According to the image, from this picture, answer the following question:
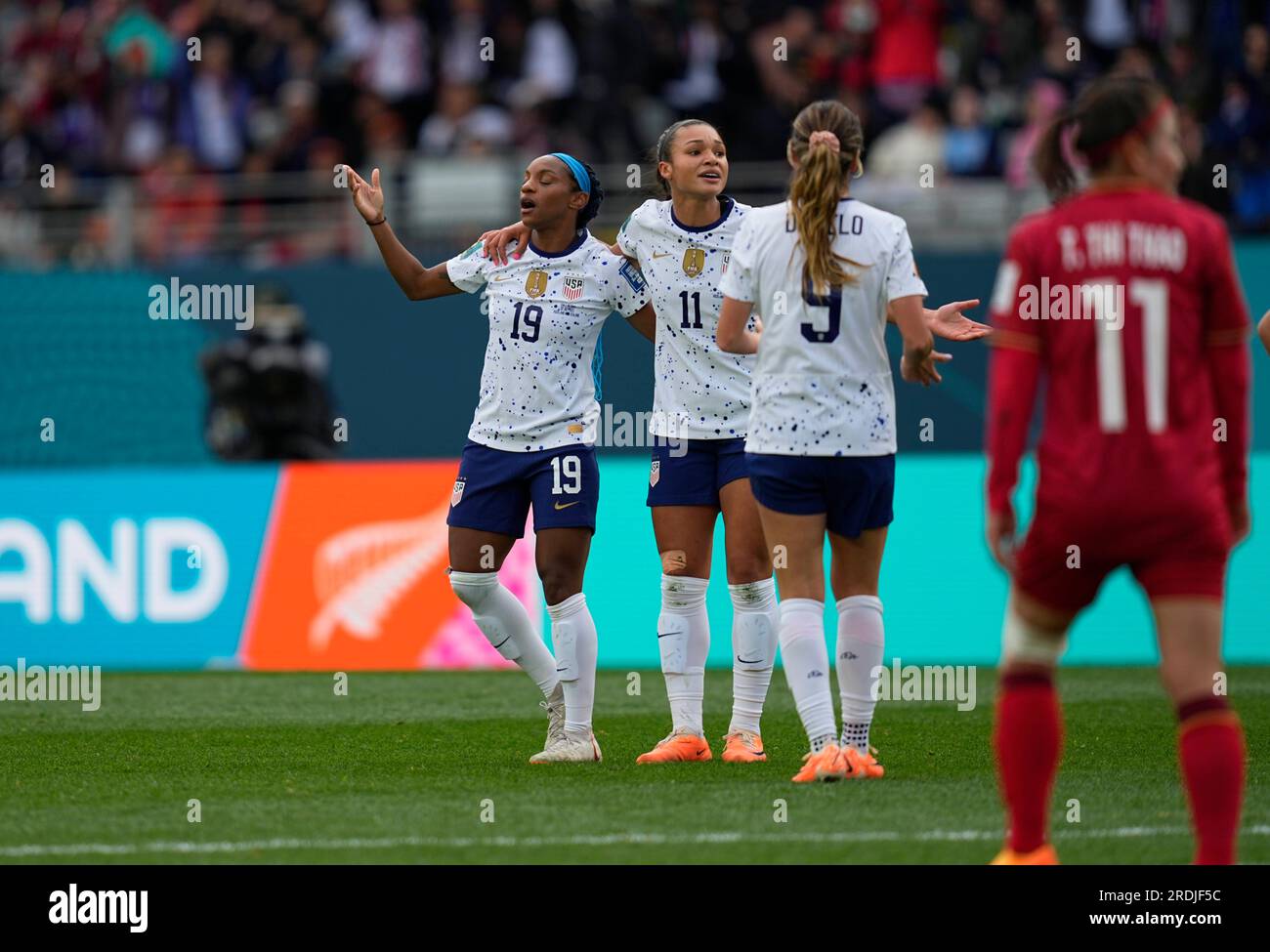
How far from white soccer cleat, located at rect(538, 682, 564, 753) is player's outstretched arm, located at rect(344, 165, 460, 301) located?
1.67 metres

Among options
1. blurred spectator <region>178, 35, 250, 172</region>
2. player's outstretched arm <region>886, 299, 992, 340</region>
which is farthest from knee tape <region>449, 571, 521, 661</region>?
blurred spectator <region>178, 35, 250, 172</region>

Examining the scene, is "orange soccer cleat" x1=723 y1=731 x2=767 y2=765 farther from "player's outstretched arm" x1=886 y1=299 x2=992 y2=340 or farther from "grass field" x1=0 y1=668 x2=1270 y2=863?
"player's outstretched arm" x1=886 y1=299 x2=992 y2=340

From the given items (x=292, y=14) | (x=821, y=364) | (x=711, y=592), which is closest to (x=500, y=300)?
(x=821, y=364)

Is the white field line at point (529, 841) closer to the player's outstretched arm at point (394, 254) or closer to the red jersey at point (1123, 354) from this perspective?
the red jersey at point (1123, 354)

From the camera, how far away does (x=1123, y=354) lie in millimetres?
4918

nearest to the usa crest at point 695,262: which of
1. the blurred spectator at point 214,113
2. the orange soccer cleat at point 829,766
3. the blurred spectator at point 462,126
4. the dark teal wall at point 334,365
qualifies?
the orange soccer cleat at point 829,766

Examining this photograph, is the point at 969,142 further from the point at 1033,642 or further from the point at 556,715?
the point at 1033,642

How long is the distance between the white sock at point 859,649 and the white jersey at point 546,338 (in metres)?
1.43

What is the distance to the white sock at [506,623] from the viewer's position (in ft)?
26.4

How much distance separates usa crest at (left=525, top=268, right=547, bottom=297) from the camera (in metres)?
8.02

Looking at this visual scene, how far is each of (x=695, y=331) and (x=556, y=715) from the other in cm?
164

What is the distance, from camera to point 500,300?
8.06m
